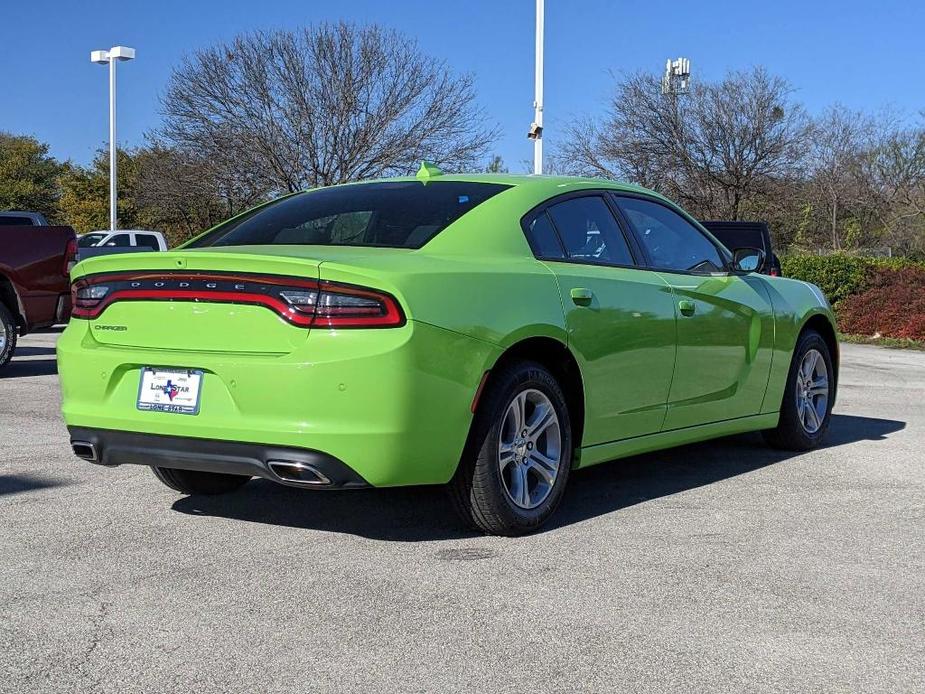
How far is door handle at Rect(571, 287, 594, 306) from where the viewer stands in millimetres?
5312

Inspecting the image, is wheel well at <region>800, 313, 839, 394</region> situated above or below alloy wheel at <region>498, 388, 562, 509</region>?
above

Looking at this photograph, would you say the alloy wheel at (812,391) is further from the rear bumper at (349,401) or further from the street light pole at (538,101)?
the street light pole at (538,101)

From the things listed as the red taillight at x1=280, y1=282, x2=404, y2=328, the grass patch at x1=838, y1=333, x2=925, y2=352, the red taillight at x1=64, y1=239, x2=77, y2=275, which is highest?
the red taillight at x1=64, y1=239, x2=77, y2=275

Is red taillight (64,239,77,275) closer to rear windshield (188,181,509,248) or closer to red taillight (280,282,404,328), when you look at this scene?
rear windshield (188,181,509,248)

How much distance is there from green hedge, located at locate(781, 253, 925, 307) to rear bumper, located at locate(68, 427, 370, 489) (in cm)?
1903

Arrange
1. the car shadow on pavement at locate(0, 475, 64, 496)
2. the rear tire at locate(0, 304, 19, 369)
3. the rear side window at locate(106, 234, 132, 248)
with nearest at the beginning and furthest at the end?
1. the car shadow on pavement at locate(0, 475, 64, 496)
2. the rear tire at locate(0, 304, 19, 369)
3. the rear side window at locate(106, 234, 132, 248)

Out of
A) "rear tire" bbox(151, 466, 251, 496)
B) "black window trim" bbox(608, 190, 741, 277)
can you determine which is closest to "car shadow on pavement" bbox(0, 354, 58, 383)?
"rear tire" bbox(151, 466, 251, 496)

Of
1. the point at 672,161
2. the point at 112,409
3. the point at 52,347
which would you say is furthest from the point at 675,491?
the point at 672,161

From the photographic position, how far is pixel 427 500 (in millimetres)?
5859

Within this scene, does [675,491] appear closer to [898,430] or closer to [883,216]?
[898,430]

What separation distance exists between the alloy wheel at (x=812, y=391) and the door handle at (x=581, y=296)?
2.50 metres

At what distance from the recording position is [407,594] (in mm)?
4234

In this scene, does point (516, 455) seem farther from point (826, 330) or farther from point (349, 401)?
point (826, 330)

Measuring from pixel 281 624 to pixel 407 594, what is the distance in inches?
20.5
